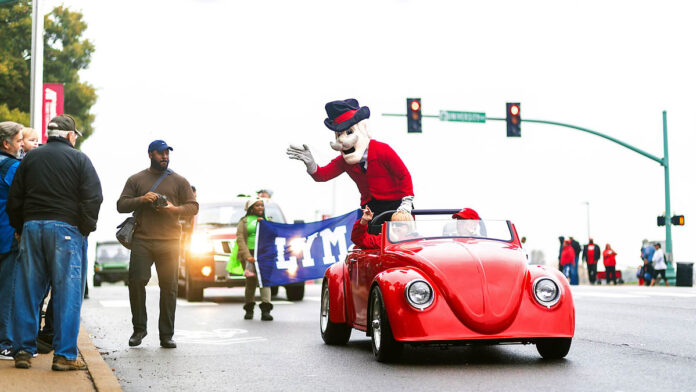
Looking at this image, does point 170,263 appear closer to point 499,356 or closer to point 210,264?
point 499,356

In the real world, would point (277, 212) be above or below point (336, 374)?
above

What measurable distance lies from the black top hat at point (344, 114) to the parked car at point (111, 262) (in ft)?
132

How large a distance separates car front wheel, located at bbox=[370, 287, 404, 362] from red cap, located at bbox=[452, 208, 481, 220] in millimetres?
1210

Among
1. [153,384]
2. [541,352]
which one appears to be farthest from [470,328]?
[153,384]

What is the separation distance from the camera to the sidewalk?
6887 mm

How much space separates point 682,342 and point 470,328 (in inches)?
136

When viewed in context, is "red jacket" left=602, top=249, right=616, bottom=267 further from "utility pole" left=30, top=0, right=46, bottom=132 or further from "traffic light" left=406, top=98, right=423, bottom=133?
"utility pole" left=30, top=0, right=46, bottom=132

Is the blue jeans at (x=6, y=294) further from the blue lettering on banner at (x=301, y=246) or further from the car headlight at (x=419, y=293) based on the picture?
the blue lettering on banner at (x=301, y=246)

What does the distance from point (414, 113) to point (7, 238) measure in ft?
77.2

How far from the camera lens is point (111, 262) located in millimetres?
51219

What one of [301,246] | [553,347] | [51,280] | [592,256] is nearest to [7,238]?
[51,280]

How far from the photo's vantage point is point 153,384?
300 inches

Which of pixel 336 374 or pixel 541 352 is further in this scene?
pixel 541 352

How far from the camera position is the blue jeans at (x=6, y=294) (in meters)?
8.28
